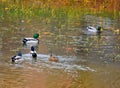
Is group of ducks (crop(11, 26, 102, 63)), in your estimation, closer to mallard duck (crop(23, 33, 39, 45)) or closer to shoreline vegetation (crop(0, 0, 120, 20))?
mallard duck (crop(23, 33, 39, 45))

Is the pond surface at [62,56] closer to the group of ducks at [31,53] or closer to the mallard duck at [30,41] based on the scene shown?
the group of ducks at [31,53]

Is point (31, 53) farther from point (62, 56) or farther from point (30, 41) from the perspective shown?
point (30, 41)

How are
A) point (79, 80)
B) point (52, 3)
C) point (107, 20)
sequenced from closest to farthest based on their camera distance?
point (79, 80)
point (107, 20)
point (52, 3)

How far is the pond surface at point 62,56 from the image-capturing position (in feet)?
51.1

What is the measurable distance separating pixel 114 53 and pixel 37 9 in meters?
17.3

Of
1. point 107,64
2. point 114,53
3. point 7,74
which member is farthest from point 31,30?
point 7,74

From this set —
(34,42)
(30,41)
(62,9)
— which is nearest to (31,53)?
(34,42)

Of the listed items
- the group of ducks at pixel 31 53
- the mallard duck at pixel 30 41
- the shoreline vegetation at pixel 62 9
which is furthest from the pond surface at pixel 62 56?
the shoreline vegetation at pixel 62 9

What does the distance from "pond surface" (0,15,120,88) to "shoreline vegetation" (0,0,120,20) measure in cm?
312

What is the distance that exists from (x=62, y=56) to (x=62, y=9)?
1922 centimetres

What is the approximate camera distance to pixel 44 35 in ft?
82.5

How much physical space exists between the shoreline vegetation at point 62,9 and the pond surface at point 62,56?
3121mm

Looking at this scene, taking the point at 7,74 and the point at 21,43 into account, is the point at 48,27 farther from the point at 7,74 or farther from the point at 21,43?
the point at 7,74

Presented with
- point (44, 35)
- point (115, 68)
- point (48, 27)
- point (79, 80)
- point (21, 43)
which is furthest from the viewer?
point (48, 27)
